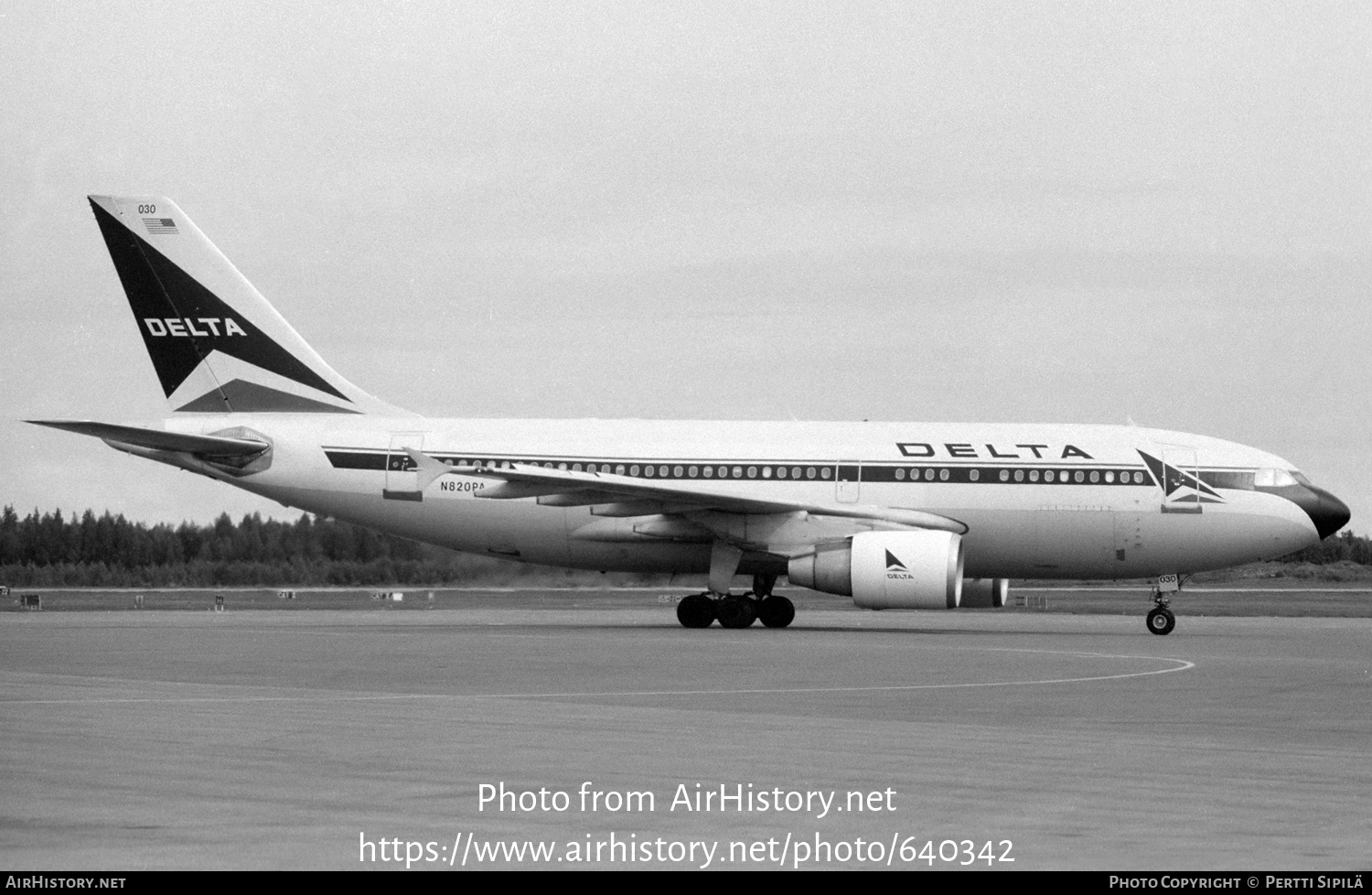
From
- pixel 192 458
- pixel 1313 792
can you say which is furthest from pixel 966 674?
pixel 192 458

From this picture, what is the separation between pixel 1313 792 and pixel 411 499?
2457 centimetres

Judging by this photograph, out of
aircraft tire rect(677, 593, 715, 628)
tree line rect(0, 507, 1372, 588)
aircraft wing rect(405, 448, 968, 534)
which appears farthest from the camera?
tree line rect(0, 507, 1372, 588)

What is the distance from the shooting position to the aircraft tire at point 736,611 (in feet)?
102

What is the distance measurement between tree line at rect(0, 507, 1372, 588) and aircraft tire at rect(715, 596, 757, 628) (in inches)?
288

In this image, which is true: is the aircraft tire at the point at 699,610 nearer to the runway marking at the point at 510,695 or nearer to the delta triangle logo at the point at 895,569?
the delta triangle logo at the point at 895,569

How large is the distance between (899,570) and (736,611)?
3.56 metres

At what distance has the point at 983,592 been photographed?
3375 cm

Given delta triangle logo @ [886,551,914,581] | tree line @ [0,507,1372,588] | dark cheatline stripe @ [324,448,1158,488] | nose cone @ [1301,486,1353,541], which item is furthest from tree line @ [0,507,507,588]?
nose cone @ [1301,486,1353,541]

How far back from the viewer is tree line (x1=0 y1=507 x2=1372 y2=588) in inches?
1676

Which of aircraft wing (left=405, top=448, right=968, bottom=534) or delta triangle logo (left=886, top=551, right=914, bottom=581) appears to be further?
aircraft wing (left=405, top=448, right=968, bottom=534)

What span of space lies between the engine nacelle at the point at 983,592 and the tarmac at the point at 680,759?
10805 millimetres

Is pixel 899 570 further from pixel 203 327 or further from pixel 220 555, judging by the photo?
pixel 220 555

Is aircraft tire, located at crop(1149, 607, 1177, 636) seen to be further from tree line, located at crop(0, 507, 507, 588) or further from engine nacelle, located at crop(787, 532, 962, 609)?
tree line, located at crop(0, 507, 507, 588)
